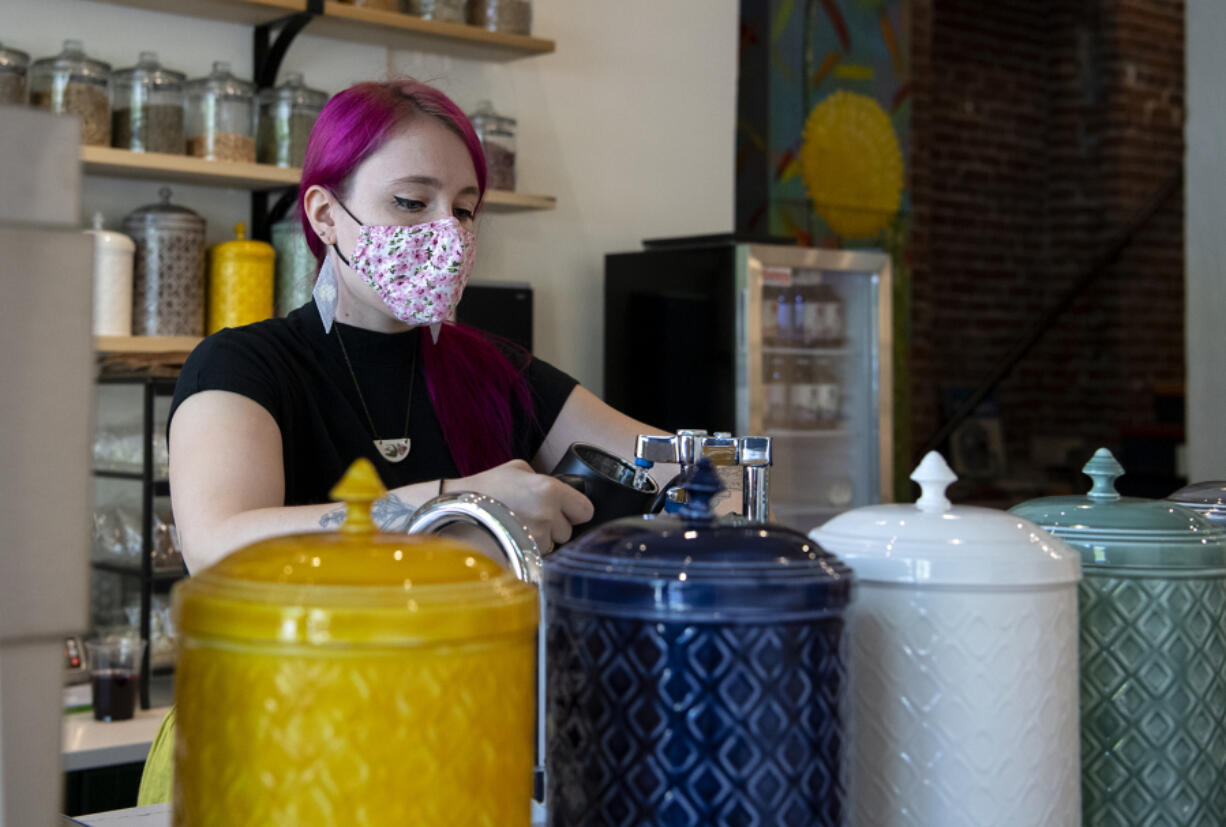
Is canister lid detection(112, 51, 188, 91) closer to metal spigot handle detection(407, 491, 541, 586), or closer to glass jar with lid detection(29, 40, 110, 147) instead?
glass jar with lid detection(29, 40, 110, 147)

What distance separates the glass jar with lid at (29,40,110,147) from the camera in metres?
2.94

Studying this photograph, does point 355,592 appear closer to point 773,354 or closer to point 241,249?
point 241,249

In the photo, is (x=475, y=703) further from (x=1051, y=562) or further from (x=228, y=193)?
(x=228, y=193)

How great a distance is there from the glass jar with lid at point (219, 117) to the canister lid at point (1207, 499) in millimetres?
2569

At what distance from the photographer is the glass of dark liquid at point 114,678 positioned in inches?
101

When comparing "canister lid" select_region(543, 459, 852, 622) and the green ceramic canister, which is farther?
the green ceramic canister

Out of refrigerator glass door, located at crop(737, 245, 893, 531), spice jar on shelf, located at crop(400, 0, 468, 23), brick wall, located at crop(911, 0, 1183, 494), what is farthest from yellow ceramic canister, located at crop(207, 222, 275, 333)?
brick wall, located at crop(911, 0, 1183, 494)

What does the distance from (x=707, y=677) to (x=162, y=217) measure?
279 centimetres

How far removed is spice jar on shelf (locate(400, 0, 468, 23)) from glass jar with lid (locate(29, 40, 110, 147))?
873mm

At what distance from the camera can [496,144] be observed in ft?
12.1

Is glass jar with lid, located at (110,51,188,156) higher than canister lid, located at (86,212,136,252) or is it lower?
higher

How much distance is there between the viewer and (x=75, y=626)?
521mm

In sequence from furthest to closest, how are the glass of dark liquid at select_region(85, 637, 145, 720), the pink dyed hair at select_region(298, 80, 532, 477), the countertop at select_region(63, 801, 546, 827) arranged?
1. the glass of dark liquid at select_region(85, 637, 145, 720)
2. the pink dyed hair at select_region(298, 80, 532, 477)
3. the countertop at select_region(63, 801, 546, 827)

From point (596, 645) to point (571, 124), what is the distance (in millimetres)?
3612
